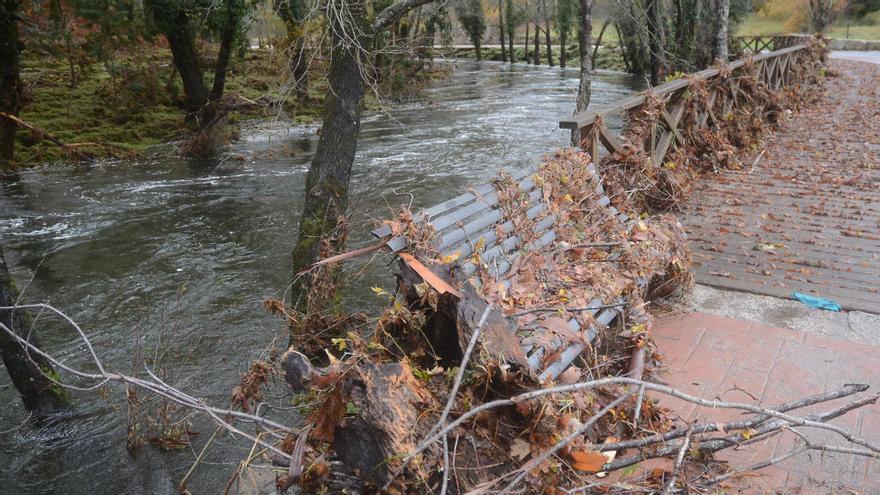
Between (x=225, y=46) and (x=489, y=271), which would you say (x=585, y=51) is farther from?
(x=225, y=46)

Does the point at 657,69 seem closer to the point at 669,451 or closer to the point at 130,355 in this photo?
the point at 130,355

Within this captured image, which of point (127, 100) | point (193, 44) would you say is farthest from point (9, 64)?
point (127, 100)

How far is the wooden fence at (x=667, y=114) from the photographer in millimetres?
6453

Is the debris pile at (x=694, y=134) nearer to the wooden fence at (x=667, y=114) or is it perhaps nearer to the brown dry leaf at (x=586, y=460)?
the wooden fence at (x=667, y=114)

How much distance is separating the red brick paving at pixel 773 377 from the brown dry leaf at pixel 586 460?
0.87 meters

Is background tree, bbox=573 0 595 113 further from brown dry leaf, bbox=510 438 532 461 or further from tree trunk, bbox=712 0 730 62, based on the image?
brown dry leaf, bbox=510 438 532 461

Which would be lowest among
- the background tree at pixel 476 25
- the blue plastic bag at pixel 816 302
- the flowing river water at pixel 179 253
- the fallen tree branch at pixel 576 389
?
the flowing river water at pixel 179 253

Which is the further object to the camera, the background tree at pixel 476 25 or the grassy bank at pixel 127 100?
the background tree at pixel 476 25

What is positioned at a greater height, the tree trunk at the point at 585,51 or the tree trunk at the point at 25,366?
the tree trunk at the point at 585,51

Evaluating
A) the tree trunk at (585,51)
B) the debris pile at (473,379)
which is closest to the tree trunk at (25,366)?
the debris pile at (473,379)

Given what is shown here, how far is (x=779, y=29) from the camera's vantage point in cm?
4916

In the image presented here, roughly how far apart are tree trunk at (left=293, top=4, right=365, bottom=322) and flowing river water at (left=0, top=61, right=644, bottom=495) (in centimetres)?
99

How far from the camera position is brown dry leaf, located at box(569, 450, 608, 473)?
2.81 m

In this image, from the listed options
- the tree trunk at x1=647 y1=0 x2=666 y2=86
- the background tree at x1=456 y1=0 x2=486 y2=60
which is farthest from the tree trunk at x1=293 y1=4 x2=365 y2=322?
the background tree at x1=456 y1=0 x2=486 y2=60
